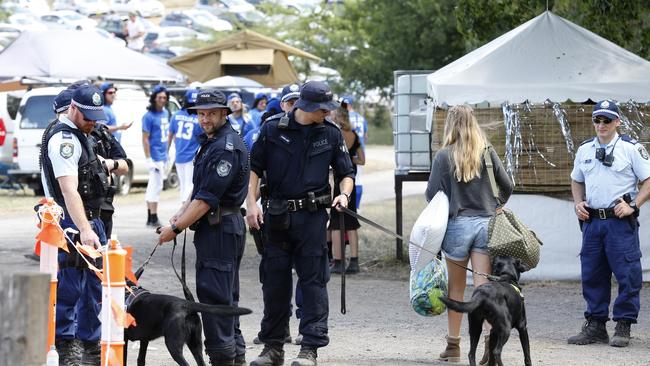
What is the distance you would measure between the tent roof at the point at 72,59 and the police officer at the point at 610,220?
622 inches

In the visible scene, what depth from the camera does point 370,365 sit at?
8.48 meters

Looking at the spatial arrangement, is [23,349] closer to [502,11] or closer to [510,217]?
[510,217]

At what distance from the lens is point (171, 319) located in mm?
7176

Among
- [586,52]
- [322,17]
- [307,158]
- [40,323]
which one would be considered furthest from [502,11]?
[322,17]

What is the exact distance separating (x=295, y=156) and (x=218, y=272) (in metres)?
1.02

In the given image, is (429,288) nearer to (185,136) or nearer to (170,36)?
(185,136)

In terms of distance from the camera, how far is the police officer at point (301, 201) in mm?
8031

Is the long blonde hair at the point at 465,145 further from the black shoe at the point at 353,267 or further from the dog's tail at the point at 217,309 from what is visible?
the black shoe at the point at 353,267

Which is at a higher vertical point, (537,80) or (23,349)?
(537,80)

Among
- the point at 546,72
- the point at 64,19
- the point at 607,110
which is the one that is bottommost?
the point at 607,110

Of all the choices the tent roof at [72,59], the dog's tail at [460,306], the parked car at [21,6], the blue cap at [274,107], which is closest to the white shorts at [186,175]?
the blue cap at [274,107]

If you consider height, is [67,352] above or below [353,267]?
above

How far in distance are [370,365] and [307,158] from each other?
1.60m

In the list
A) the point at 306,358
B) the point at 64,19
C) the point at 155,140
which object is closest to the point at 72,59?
the point at 155,140
